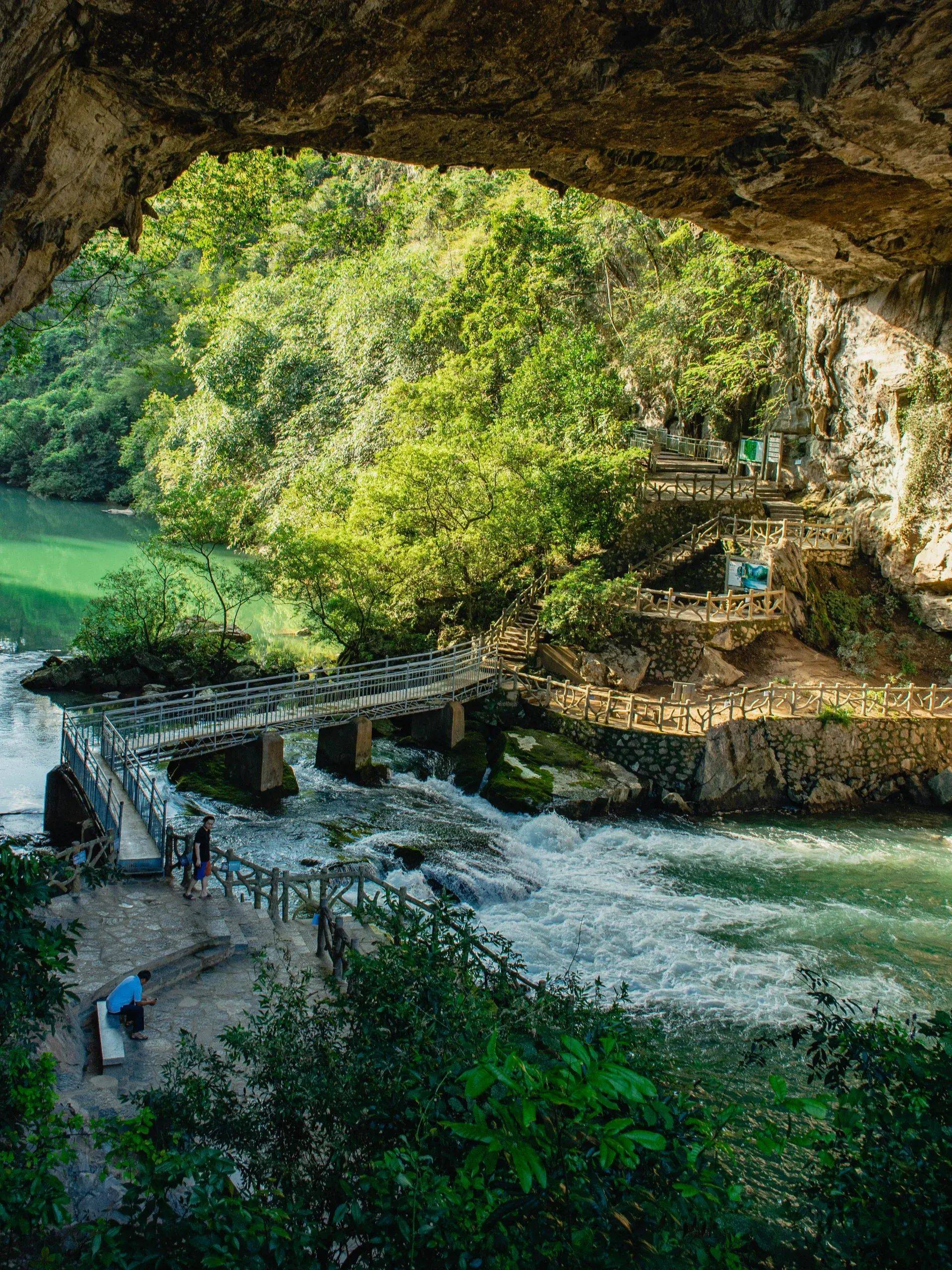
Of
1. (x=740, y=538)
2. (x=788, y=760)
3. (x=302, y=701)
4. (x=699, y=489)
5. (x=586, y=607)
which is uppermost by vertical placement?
(x=699, y=489)

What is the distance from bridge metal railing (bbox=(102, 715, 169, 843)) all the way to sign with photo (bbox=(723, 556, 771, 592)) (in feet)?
45.5


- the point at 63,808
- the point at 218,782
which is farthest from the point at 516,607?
the point at 63,808

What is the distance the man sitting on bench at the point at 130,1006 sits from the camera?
8.23m

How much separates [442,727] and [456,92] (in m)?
12.3

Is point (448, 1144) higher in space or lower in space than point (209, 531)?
lower

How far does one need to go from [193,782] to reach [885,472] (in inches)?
731

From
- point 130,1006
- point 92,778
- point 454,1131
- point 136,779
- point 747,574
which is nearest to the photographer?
point 454,1131

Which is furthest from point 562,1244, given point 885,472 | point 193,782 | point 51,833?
point 885,472

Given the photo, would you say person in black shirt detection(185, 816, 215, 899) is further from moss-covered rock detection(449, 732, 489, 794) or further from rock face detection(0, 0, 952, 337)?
moss-covered rock detection(449, 732, 489, 794)

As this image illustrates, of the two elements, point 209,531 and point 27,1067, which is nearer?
point 27,1067

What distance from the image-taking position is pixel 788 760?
19.4m

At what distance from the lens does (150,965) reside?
9227mm

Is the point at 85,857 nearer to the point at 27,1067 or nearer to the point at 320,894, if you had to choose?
the point at 320,894

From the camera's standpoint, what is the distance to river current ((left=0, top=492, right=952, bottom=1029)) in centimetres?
1273
